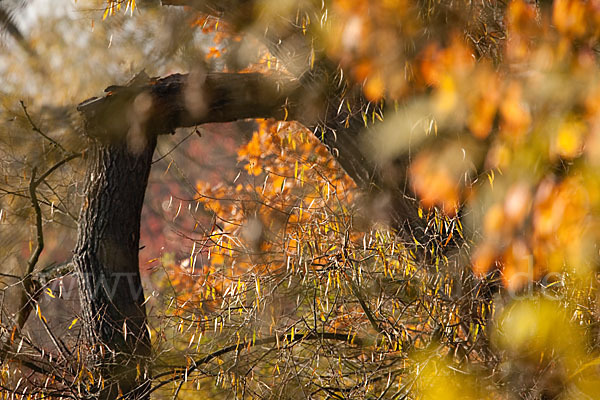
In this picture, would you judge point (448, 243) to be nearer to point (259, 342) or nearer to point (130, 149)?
point (259, 342)

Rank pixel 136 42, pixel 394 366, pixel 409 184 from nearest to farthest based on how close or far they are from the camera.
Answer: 1. pixel 394 366
2. pixel 409 184
3. pixel 136 42

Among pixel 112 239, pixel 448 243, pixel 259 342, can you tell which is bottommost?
pixel 259 342

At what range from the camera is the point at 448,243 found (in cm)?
299

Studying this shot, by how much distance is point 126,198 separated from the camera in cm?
406

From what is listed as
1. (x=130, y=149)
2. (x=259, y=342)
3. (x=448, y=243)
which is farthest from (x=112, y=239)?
(x=448, y=243)

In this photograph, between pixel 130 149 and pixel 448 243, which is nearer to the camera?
pixel 448 243

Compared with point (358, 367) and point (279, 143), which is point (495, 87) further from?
point (279, 143)

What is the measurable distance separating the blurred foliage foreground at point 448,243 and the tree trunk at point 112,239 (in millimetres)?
373

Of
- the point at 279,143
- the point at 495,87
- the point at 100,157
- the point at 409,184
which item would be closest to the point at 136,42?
the point at 279,143

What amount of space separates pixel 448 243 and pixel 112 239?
209cm

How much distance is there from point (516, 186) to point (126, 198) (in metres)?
3.03

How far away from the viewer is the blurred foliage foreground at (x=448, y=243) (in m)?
1.46

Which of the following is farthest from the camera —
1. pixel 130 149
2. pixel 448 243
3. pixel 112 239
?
pixel 130 149

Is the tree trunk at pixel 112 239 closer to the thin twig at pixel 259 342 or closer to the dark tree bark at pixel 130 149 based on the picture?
the dark tree bark at pixel 130 149
